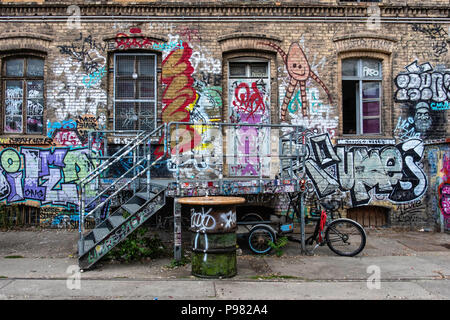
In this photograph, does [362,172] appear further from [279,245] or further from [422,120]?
[279,245]

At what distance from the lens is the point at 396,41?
10086 millimetres

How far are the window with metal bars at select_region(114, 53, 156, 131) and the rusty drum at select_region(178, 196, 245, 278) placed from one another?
4700 mm

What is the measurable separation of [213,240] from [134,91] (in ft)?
18.5

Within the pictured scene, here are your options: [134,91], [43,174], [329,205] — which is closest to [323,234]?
[329,205]

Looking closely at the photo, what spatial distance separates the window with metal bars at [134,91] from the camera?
9.96 m

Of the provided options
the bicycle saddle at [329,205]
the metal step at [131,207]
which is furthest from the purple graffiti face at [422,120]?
the metal step at [131,207]

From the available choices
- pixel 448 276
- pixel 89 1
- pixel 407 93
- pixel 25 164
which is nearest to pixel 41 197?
pixel 25 164

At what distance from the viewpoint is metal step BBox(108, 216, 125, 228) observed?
259 inches

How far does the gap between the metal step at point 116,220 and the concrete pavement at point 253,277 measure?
0.74 meters

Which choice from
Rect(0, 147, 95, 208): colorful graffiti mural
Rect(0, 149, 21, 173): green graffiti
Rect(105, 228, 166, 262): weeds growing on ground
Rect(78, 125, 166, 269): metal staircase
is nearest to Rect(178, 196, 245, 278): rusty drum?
Rect(78, 125, 166, 269): metal staircase

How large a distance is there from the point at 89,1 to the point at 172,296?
823 cm

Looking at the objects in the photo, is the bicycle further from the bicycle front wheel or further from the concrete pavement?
the concrete pavement

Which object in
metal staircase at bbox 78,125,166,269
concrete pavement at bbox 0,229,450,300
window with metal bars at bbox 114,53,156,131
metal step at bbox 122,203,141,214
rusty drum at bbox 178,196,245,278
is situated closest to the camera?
concrete pavement at bbox 0,229,450,300

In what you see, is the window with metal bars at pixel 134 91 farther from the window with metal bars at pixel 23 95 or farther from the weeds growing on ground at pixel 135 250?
the weeds growing on ground at pixel 135 250
